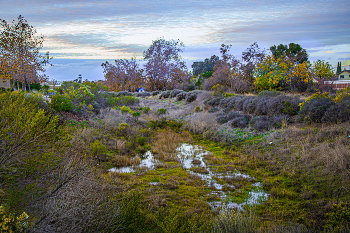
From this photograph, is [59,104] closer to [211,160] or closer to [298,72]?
[211,160]

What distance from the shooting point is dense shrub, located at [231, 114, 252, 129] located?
11573 mm

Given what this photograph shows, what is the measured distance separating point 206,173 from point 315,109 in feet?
18.4

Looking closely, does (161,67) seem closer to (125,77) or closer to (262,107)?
(125,77)

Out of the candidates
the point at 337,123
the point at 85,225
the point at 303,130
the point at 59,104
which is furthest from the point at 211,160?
the point at 59,104

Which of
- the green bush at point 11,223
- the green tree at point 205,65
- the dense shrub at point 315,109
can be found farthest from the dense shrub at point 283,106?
the green tree at point 205,65

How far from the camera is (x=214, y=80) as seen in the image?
2394 cm

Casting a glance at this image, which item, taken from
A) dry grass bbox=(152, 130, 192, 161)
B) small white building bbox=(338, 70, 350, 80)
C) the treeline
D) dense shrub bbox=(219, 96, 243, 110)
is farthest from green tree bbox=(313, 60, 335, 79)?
small white building bbox=(338, 70, 350, 80)

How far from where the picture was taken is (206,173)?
23.7ft

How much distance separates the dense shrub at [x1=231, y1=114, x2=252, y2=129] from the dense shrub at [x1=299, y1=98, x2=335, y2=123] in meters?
2.43

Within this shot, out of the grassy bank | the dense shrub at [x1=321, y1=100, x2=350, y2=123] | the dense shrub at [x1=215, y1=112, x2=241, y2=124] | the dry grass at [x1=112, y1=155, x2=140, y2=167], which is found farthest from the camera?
the dense shrub at [x1=215, y1=112, x2=241, y2=124]

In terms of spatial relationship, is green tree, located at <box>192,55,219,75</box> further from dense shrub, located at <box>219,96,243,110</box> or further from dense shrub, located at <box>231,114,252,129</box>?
dense shrub, located at <box>231,114,252,129</box>

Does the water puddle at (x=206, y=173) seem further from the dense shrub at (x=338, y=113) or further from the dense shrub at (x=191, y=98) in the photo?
the dense shrub at (x=191, y=98)

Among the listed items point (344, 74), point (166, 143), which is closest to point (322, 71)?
point (166, 143)

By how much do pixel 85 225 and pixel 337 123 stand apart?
9.08 metres
